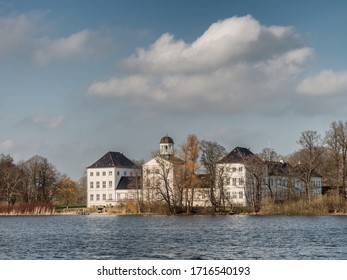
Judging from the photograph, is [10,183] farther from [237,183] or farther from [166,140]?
[237,183]

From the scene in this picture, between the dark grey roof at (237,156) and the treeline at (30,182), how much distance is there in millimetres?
21133

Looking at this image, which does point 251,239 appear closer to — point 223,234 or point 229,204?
point 223,234

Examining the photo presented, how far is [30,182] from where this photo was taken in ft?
266

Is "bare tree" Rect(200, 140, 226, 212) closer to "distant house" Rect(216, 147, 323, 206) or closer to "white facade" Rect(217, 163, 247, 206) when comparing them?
"distant house" Rect(216, 147, 323, 206)

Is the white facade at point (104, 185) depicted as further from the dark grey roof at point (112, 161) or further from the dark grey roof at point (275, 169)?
the dark grey roof at point (275, 169)

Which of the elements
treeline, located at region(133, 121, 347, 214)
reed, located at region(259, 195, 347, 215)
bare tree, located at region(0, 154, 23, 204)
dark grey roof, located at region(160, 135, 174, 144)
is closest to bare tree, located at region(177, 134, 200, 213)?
treeline, located at region(133, 121, 347, 214)

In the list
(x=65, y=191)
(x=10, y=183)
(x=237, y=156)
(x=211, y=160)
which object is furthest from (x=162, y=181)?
(x=65, y=191)

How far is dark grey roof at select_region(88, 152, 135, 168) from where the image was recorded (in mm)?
92188

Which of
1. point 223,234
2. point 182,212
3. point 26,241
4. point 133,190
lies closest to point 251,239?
point 223,234

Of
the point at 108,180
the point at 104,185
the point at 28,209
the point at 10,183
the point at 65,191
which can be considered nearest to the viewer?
the point at 28,209

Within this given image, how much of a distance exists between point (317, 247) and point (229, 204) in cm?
3785

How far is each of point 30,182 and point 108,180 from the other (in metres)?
13.3

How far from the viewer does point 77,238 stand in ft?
116

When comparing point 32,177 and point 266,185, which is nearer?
point 266,185
